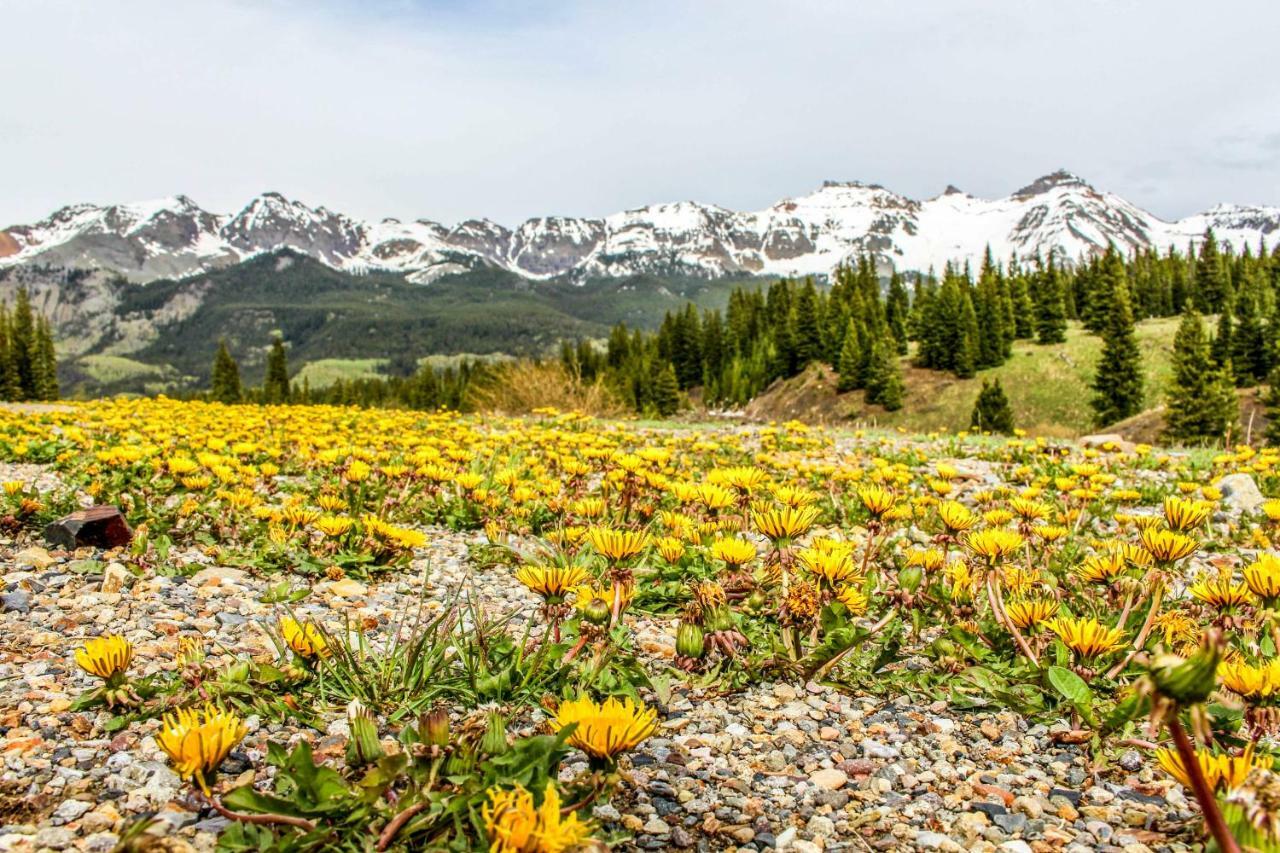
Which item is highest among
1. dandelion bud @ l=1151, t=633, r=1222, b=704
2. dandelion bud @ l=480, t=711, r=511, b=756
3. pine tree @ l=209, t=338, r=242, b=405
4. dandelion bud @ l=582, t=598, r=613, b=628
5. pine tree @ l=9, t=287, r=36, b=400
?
pine tree @ l=9, t=287, r=36, b=400

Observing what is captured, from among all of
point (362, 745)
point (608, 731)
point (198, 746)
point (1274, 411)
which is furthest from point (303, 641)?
point (1274, 411)

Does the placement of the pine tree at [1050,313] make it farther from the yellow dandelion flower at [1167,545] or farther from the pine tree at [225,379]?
the pine tree at [225,379]

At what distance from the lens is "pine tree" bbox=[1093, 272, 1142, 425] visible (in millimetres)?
46562

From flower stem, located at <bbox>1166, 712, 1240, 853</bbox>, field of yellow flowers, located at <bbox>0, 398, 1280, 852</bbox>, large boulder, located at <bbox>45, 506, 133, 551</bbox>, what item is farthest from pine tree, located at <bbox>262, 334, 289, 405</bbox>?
flower stem, located at <bbox>1166, 712, 1240, 853</bbox>

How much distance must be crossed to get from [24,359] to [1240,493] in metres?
69.4

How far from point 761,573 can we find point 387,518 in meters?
3.27

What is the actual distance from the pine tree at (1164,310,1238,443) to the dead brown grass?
2473 centimetres

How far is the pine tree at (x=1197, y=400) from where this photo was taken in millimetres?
→ 31219

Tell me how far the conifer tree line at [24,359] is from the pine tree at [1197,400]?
220 ft

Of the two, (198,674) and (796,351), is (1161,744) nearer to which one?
(198,674)

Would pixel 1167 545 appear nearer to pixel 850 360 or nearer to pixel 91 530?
pixel 91 530

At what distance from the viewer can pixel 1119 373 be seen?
47188 millimetres

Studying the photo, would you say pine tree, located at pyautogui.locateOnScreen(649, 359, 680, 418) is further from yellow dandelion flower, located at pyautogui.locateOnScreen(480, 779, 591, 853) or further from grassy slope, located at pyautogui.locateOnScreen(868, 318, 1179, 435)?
yellow dandelion flower, located at pyautogui.locateOnScreen(480, 779, 591, 853)

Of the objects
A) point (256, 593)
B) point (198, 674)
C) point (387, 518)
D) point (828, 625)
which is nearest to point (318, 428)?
point (387, 518)
